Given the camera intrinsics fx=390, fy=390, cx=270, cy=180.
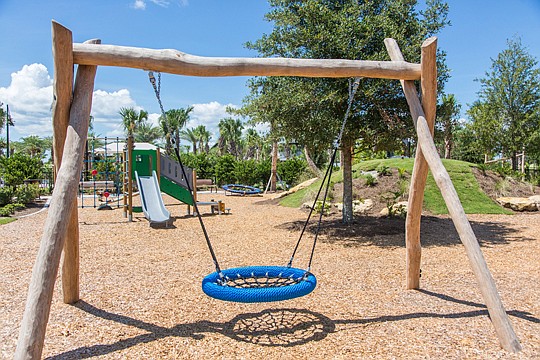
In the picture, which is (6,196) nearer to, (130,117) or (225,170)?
(225,170)

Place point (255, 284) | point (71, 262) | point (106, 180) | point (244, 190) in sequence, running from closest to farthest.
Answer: point (71, 262)
point (255, 284)
point (106, 180)
point (244, 190)

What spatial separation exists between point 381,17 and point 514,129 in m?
11.9

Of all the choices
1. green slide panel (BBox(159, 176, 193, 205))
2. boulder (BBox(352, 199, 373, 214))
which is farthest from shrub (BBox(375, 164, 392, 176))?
green slide panel (BBox(159, 176, 193, 205))

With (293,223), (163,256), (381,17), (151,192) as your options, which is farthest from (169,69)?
(151,192)

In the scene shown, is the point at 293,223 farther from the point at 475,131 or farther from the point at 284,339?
the point at 475,131

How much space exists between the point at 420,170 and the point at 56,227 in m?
3.40

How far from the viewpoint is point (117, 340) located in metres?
3.28

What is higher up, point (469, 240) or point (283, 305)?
point (469, 240)

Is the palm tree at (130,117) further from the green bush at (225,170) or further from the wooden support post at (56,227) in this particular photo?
the wooden support post at (56,227)

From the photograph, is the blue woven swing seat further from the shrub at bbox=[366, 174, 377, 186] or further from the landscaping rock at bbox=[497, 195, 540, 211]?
the landscaping rock at bbox=[497, 195, 540, 211]

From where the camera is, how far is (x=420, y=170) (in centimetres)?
407

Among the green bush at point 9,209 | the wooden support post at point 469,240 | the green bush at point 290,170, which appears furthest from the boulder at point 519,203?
the green bush at point 9,209

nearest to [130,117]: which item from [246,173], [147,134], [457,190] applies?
[147,134]

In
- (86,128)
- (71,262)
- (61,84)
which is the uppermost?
(61,84)
